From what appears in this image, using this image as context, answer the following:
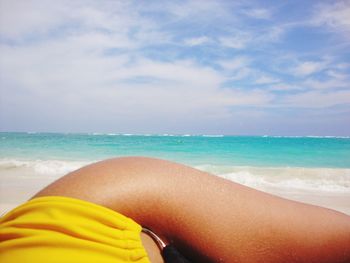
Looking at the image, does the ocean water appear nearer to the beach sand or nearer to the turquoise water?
the turquoise water

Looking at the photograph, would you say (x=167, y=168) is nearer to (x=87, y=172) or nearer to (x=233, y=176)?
(x=87, y=172)

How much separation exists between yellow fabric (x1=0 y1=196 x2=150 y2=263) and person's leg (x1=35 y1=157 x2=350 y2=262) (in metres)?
0.05

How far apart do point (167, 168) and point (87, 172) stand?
179 millimetres

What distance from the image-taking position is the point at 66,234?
0.61 m

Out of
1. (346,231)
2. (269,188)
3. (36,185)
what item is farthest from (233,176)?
(346,231)

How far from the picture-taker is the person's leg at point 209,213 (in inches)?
29.3

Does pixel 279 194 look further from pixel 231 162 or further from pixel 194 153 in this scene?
pixel 194 153

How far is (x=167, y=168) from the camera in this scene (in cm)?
81

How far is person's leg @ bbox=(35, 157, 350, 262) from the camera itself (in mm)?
745

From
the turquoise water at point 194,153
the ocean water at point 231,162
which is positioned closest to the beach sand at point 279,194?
the ocean water at point 231,162

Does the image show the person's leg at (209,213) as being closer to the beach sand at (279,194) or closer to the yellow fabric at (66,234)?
the yellow fabric at (66,234)

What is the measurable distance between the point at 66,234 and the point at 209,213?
32 centimetres

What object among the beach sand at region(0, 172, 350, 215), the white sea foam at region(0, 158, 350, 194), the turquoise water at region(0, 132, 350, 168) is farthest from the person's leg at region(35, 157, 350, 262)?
the turquoise water at region(0, 132, 350, 168)

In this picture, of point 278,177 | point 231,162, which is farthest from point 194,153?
point 278,177
